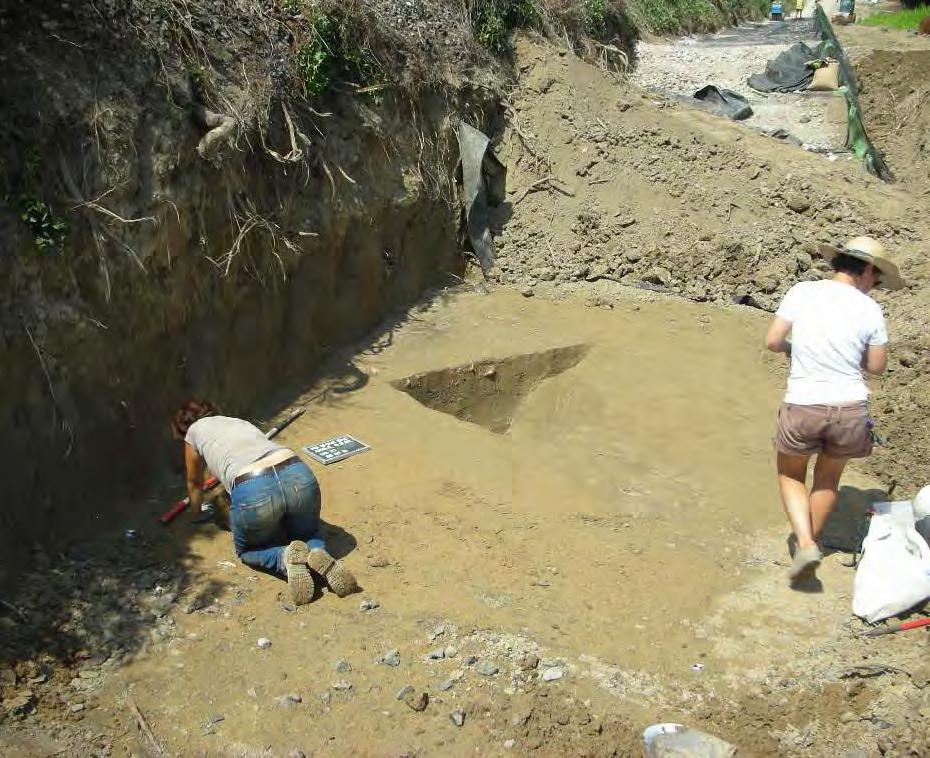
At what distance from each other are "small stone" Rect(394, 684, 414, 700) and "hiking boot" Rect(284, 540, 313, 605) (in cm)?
79

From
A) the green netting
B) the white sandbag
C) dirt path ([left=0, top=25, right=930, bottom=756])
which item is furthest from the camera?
→ the green netting

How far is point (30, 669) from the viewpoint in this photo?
3922 mm

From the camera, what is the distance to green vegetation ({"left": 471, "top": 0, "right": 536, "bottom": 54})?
975cm

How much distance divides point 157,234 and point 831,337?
401cm

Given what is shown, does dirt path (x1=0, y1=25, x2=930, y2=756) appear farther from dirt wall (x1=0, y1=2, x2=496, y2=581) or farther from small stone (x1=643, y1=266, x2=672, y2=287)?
dirt wall (x1=0, y1=2, x2=496, y2=581)

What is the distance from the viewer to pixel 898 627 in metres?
4.13

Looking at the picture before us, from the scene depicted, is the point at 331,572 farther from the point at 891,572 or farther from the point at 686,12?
the point at 686,12

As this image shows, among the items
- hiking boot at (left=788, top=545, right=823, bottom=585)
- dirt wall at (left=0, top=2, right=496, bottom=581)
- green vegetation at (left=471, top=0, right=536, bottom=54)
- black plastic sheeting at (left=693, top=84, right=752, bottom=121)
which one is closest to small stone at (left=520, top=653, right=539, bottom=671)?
hiking boot at (left=788, top=545, right=823, bottom=585)

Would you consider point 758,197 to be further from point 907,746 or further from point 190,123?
point 907,746

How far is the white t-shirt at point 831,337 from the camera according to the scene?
13.9 feet

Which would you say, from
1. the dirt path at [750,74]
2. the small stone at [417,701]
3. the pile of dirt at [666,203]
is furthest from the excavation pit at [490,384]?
the dirt path at [750,74]

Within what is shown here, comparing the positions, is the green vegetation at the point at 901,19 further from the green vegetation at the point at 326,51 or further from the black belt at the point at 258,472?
the black belt at the point at 258,472

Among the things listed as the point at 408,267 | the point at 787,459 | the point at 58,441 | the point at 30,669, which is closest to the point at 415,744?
the point at 30,669

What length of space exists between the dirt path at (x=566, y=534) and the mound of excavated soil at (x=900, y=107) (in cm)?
129
